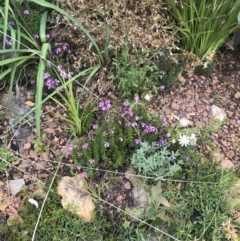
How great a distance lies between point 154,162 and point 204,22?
36.3 inches

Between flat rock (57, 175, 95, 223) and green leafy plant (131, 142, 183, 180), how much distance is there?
0.98ft

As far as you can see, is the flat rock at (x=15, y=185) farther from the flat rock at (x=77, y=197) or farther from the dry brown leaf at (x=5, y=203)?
the flat rock at (x=77, y=197)

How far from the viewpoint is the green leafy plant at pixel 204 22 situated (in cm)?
239

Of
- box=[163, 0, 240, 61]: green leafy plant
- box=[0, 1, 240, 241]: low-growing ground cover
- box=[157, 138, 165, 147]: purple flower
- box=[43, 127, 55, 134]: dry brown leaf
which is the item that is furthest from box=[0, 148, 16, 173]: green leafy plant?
box=[163, 0, 240, 61]: green leafy plant

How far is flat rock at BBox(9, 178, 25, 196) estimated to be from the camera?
86.4 inches

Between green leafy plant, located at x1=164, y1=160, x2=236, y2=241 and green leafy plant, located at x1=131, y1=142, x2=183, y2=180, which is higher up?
green leafy plant, located at x1=131, y1=142, x2=183, y2=180

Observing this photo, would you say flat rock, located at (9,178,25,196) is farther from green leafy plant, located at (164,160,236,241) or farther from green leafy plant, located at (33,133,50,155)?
green leafy plant, located at (164,160,236,241)

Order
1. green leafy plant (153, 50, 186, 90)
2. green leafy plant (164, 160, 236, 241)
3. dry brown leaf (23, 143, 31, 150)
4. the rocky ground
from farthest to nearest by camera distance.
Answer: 1. green leafy plant (153, 50, 186, 90)
2. dry brown leaf (23, 143, 31, 150)
3. the rocky ground
4. green leafy plant (164, 160, 236, 241)

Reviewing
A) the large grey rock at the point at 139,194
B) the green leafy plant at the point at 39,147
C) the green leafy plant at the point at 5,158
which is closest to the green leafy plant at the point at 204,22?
the large grey rock at the point at 139,194

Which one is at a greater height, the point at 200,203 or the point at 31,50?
the point at 31,50

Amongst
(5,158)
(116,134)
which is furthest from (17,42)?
(116,134)

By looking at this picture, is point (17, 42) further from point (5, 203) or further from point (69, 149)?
point (5, 203)

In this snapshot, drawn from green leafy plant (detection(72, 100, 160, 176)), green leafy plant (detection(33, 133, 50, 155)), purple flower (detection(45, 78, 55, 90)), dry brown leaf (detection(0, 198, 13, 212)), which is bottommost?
dry brown leaf (detection(0, 198, 13, 212))

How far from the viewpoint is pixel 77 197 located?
216cm
